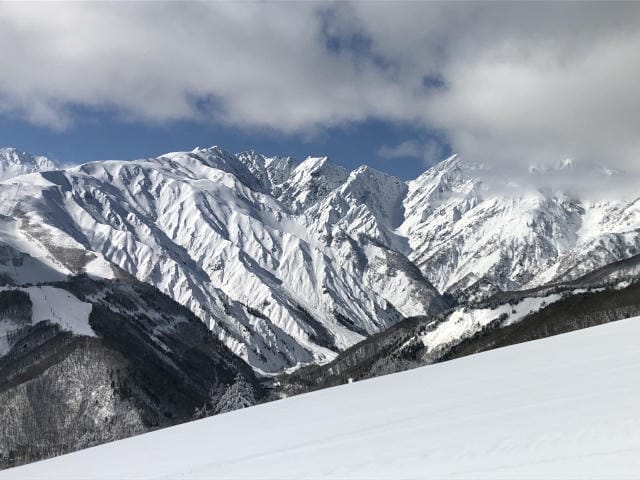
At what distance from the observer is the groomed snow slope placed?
66.0ft

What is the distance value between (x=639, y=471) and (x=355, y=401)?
28.3 m

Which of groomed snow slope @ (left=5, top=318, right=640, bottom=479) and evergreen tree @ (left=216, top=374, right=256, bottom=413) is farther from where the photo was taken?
evergreen tree @ (left=216, top=374, right=256, bottom=413)

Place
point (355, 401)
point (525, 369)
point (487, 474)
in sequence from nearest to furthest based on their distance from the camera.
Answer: point (487, 474)
point (525, 369)
point (355, 401)

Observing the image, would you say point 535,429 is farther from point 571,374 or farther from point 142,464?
point 142,464

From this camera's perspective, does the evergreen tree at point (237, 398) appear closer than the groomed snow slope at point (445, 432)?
No

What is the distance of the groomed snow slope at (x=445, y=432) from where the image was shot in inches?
792

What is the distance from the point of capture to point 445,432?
25.8m

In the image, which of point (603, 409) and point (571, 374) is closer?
point (603, 409)

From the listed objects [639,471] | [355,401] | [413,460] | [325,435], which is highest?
[355,401]

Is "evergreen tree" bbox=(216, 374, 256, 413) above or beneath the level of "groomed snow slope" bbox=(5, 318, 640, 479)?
above

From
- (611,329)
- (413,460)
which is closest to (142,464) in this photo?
(413,460)

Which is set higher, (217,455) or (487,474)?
(217,455)

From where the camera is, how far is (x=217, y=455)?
33.5 metres

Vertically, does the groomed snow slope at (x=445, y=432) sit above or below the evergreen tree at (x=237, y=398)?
below
